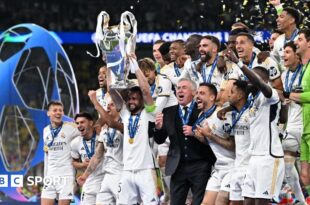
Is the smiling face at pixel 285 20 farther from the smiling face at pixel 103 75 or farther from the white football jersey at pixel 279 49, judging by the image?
the smiling face at pixel 103 75

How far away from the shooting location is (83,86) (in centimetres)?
2156

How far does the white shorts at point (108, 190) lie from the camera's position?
1325cm

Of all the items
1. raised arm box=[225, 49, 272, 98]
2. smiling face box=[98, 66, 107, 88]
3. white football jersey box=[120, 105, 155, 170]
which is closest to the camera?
raised arm box=[225, 49, 272, 98]

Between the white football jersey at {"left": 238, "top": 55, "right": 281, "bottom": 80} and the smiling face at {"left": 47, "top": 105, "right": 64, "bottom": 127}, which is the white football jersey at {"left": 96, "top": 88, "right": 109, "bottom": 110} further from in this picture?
the white football jersey at {"left": 238, "top": 55, "right": 281, "bottom": 80}

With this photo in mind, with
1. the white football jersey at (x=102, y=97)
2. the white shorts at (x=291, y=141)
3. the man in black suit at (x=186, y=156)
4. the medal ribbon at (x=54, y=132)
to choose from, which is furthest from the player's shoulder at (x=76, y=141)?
the white shorts at (x=291, y=141)

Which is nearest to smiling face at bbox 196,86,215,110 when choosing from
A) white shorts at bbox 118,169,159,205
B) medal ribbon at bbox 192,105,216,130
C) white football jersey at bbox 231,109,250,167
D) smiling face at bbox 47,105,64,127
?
medal ribbon at bbox 192,105,216,130

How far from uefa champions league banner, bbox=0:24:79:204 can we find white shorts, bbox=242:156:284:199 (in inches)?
353

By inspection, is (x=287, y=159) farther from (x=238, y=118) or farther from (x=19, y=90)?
(x=19, y=90)

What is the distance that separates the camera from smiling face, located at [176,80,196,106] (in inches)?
475

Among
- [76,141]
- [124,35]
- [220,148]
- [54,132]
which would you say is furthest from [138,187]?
[54,132]

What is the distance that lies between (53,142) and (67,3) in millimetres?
7367

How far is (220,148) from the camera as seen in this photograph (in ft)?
38.9

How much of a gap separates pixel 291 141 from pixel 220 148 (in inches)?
36.9

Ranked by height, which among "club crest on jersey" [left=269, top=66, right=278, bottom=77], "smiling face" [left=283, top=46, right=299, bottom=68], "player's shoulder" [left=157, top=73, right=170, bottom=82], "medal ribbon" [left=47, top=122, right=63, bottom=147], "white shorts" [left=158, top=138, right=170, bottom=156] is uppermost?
"smiling face" [left=283, top=46, right=299, bottom=68]
